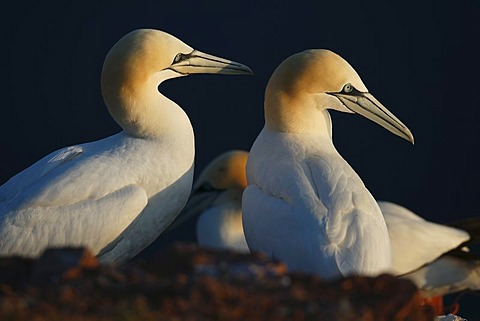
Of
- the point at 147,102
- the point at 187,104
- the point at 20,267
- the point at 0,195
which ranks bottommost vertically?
the point at 187,104

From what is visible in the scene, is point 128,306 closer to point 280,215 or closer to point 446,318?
point 280,215

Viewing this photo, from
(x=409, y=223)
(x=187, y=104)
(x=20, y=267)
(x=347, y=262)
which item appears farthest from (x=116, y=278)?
(x=187, y=104)

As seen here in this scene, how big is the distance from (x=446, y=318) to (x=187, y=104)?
14.8 ft

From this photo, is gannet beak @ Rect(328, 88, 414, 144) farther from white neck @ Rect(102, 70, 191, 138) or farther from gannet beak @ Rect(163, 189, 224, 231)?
gannet beak @ Rect(163, 189, 224, 231)

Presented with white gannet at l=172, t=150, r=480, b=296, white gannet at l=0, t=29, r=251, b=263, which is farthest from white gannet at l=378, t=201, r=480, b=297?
white gannet at l=0, t=29, r=251, b=263

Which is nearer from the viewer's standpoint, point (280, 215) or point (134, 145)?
point (280, 215)

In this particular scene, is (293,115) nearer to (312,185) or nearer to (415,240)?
(312,185)

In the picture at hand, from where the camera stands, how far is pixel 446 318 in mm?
5332

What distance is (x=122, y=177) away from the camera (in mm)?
5258

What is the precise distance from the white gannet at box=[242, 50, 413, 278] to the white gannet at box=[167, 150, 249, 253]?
4.94ft

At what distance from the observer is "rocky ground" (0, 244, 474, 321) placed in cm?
237

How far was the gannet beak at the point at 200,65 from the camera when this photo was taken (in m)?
5.69

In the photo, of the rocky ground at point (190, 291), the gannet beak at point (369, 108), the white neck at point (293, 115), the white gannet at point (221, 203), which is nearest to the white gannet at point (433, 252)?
the gannet beak at point (369, 108)

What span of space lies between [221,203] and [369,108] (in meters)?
1.91
